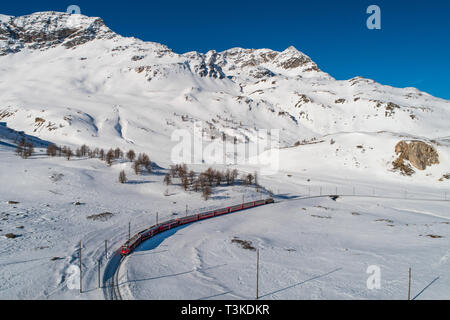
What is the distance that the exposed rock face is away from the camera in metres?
80.3

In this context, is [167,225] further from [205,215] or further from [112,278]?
[112,278]

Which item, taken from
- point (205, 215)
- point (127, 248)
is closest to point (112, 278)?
point (127, 248)

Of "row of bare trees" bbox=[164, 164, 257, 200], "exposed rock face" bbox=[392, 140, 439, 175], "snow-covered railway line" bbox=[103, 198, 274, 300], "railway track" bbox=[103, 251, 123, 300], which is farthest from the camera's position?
"exposed rock face" bbox=[392, 140, 439, 175]

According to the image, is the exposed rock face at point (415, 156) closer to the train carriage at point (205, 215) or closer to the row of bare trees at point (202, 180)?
the row of bare trees at point (202, 180)

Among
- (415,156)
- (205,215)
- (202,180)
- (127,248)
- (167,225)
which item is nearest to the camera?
(127,248)

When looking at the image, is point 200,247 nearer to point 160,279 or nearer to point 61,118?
point 160,279

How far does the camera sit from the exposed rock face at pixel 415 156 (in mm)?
80312

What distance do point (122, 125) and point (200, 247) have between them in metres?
150

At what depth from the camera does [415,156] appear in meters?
81.9

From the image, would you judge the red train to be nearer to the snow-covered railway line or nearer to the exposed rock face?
the snow-covered railway line

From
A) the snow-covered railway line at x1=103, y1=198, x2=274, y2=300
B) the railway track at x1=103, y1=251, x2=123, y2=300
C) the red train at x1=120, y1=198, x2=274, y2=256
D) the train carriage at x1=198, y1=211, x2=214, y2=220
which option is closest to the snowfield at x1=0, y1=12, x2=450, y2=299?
the railway track at x1=103, y1=251, x2=123, y2=300

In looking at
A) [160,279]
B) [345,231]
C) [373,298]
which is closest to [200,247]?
[160,279]

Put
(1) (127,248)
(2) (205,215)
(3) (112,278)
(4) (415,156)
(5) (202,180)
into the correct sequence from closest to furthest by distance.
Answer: (3) (112,278) → (1) (127,248) → (2) (205,215) → (5) (202,180) → (4) (415,156)

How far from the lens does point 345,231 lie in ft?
117
